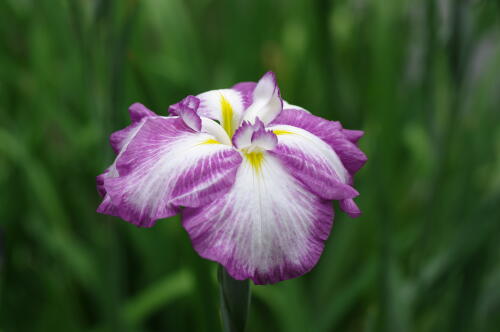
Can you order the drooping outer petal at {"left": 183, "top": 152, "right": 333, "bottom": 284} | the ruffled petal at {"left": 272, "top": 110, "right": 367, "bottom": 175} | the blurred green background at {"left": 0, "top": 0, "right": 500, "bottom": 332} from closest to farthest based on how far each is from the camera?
the drooping outer petal at {"left": 183, "top": 152, "right": 333, "bottom": 284} < the ruffled petal at {"left": 272, "top": 110, "right": 367, "bottom": 175} < the blurred green background at {"left": 0, "top": 0, "right": 500, "bottom": 332}

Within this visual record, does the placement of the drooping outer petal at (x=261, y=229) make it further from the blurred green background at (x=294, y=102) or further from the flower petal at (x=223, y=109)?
the blurred green background at (x=294, y=102)

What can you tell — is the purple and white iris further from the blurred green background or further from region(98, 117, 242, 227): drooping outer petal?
the blurred green background

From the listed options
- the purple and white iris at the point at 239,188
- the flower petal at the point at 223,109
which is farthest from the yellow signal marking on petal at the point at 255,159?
the flower petal at the point at 223,109

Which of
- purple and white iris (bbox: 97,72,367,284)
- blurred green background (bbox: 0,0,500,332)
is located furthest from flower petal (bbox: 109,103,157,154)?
blurred green background (bbox: 0,0,500,332)

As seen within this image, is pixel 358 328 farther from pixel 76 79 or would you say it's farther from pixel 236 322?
pixel 76 79

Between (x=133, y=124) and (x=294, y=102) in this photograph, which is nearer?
(x=133, y=124)

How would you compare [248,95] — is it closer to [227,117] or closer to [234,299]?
[227,117]

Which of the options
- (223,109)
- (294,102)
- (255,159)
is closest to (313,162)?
(255,159)
